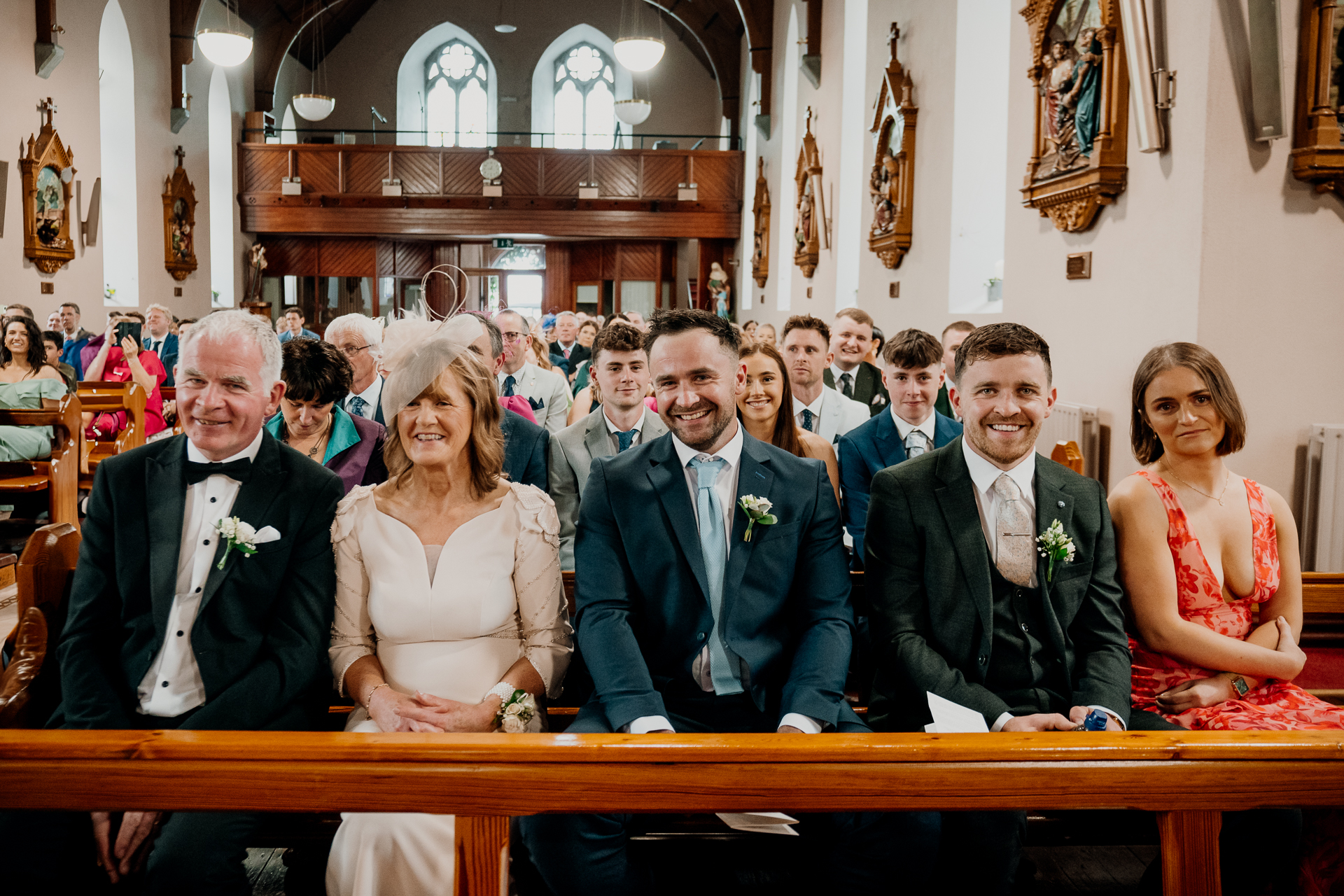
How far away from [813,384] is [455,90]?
19808 mm

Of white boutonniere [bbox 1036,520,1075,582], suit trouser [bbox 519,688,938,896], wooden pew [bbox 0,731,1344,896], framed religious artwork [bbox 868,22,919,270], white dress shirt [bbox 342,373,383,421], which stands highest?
framed religious artwork [bbox 868,22,919,270]

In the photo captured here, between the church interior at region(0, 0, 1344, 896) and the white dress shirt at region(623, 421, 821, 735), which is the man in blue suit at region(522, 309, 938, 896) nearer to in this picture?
the white dress shirt at region(623, 421, 821, 735)

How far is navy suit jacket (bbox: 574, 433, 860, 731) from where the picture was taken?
7.63 feet

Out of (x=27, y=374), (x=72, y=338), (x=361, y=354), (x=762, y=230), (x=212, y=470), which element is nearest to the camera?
(x=212, y=470)

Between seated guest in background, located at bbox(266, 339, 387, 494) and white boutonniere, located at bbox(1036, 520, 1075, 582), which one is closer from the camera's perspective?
white boutonniere, located at bbox(1036, 520, 1075, 582)

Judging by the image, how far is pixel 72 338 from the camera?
978 centimetres

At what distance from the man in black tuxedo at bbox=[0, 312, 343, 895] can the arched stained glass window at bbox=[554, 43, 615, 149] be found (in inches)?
822

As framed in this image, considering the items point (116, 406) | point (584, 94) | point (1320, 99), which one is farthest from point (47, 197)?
point (584, 94)

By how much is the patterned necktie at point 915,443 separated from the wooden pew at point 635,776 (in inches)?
87.3

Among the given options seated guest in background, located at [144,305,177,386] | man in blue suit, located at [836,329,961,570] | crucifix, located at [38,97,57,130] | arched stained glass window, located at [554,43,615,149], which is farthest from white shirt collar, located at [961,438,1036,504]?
arched stained glass window, located at [554,43,615,149]

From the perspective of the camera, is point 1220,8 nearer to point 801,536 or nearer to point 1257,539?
point 1257,539

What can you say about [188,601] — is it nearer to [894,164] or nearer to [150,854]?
[150,854]

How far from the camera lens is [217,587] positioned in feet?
7.25

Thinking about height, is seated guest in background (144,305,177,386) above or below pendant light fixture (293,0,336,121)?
below
